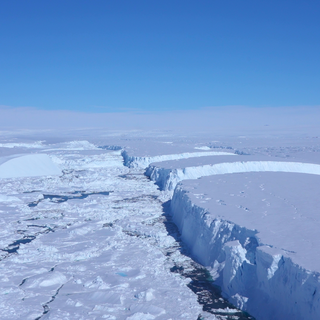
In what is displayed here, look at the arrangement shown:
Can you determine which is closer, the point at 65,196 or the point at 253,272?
the point at 253,272

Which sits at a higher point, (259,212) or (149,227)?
(259,212)

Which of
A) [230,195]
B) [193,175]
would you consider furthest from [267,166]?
[230,195]

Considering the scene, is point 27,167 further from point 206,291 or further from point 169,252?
point 206,291

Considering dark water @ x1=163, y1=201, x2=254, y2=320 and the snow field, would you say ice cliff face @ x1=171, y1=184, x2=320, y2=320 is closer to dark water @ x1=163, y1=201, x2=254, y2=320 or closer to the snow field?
dark water @ x1=163, y1=201, x2=254, y2=320

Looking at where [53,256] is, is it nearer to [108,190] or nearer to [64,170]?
[108,190]

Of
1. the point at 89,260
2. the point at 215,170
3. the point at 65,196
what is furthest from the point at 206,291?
the point at 215,170

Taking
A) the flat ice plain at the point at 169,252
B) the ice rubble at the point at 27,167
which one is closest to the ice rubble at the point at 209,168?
the flat ice plain at the point at 169,252
